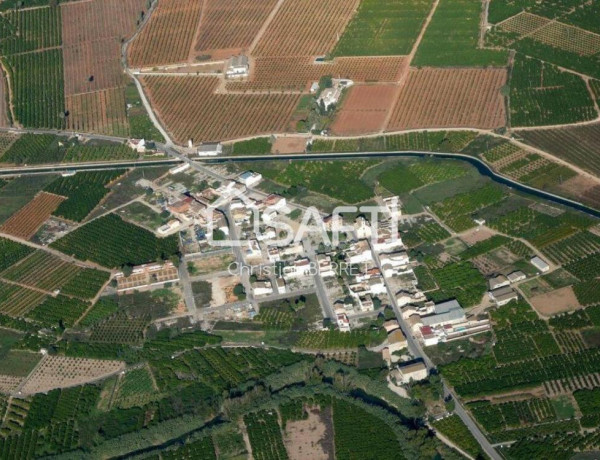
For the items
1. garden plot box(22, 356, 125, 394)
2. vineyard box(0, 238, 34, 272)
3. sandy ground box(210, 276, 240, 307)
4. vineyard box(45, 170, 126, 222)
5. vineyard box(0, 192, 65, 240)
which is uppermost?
sandy ground box(210, 276, 240, 307)

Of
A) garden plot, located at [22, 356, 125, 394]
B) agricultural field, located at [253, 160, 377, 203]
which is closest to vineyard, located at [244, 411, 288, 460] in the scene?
garden plot, located at [22, 356, 125, 394]

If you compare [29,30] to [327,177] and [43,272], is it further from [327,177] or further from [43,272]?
[327,177]

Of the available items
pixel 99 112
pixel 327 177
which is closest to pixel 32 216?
pixel 99 112

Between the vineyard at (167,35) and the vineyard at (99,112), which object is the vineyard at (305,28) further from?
the vineyard at (99,112)

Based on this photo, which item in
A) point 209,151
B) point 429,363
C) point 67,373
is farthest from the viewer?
point 209,151

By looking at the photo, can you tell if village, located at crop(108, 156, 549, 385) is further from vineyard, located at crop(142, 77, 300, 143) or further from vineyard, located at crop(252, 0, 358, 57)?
vineyard, located at crop(252, 0, 358, 57)
